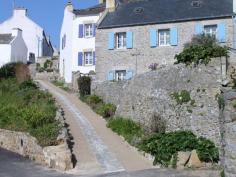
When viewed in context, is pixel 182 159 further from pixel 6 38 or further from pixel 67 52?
pixel 6 38

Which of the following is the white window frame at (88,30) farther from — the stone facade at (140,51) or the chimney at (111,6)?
the stone facade at (140,51)

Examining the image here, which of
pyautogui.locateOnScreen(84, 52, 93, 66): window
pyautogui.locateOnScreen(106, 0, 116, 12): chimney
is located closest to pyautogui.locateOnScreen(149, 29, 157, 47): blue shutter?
pyautogui.locateOnScreen(106, 0, 116, 12): chimney

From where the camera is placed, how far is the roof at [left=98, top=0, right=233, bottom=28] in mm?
32312

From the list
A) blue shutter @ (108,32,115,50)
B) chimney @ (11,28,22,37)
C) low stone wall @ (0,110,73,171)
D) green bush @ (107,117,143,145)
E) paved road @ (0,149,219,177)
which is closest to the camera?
paved road @ (0,149,219,177)

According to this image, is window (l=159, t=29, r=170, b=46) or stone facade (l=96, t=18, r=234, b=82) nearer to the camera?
stone facade (l=96, t=18, r=234, b=82)

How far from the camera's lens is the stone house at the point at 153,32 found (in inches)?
1252

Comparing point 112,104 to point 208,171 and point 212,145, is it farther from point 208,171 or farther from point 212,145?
point 208,171

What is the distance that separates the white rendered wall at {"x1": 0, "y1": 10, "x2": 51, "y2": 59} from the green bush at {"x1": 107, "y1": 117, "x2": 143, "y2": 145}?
27.2 m

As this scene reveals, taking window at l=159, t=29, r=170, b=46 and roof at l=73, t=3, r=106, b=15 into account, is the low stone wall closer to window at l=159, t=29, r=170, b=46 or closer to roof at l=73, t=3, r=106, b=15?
window at l=159, t=29, r=170, b=46

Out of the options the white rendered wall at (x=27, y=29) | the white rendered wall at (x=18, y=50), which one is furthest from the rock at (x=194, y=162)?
the white rendered wall at (x=27, y=29)

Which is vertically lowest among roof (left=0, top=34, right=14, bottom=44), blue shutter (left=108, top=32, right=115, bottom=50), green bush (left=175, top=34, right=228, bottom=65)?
green bush (left=175, top=34, right=228, bottom=65)

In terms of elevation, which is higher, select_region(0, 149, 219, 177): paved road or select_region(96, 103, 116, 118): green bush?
select_region(96, 103, 116, 118): green bush

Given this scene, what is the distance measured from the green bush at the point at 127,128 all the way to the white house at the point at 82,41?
14821mm

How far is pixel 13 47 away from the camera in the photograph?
1756 inches
